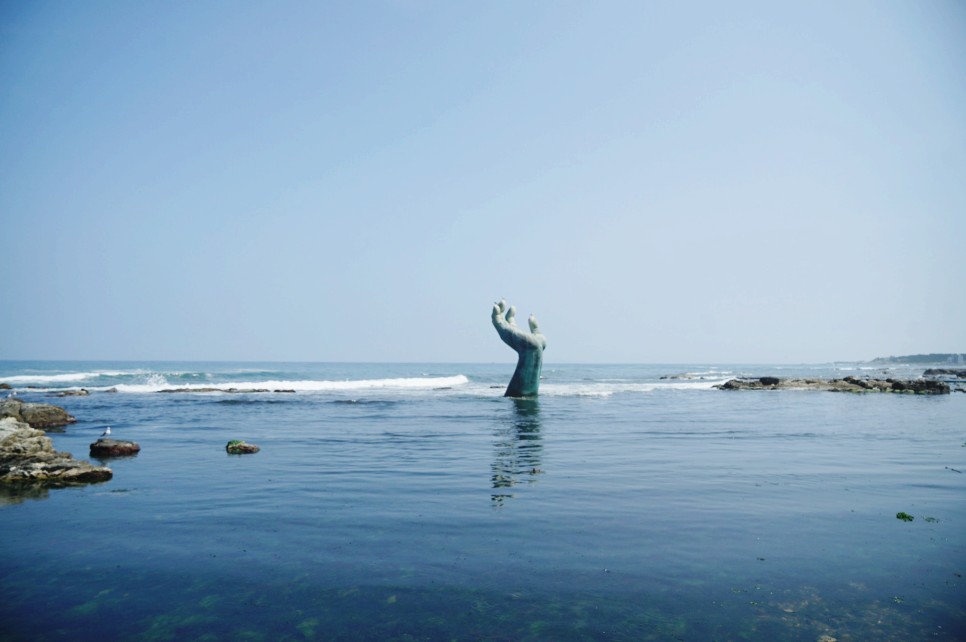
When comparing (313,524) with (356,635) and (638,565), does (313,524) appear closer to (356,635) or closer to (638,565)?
(356,635)

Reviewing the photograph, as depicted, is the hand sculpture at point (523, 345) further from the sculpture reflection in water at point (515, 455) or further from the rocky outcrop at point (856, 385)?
the rocky outcrop at point (856, 385)

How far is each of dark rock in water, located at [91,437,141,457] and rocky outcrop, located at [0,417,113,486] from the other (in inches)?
61.0

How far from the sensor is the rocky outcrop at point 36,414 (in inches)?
707

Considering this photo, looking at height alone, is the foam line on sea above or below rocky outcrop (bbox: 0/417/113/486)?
below

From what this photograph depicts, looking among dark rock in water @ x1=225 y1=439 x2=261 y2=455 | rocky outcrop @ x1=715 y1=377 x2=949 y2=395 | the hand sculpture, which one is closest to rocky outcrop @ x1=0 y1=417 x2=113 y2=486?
dark rock in water @ x1=225 y1=439 x2=261 y2=455

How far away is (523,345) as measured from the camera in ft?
97.3

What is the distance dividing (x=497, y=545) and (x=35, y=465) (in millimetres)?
8474

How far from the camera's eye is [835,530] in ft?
23.3

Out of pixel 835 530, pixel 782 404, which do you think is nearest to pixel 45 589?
pixel 835 530

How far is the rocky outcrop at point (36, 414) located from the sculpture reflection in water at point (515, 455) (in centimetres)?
1366

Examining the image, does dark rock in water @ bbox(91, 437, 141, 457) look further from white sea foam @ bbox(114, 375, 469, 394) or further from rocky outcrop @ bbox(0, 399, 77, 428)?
white sea foam @ bbox(114, 375, 469, 394)

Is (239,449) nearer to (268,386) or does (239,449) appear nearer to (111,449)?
(111,449)

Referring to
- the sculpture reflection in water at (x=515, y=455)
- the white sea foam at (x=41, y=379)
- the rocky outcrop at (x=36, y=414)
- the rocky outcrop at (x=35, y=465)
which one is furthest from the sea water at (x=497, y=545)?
the white sea foam at (x=41, y=379)

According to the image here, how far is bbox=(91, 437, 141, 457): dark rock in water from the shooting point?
1267cm
